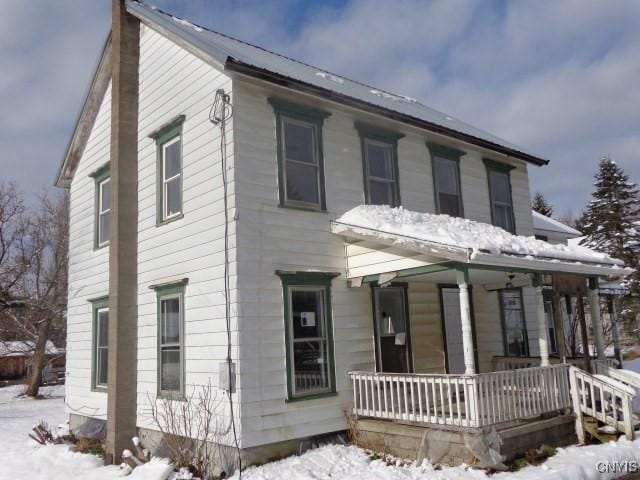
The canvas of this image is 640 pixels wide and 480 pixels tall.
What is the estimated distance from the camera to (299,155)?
10789 mm

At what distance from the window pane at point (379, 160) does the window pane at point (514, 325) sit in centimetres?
478

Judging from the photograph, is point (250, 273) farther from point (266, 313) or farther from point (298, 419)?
point (298, 419)

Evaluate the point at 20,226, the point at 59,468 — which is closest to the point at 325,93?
the point at 59,468

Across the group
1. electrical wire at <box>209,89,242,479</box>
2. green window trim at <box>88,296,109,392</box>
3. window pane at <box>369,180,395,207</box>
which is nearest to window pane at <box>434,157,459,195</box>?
window pane at <box>369,180,395,207</box>

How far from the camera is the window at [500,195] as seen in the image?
583 inches

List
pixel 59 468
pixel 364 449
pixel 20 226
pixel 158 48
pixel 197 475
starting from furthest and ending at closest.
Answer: pixel 20 226
pixel 158 48
pixel 59 468
pixel 364 449
pixel 197 475

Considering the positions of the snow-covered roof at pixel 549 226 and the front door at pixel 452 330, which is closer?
the front door at pixel 452 330

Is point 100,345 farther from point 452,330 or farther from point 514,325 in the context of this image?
point 514,325

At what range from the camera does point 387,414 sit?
9.58m

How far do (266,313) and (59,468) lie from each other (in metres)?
5.26

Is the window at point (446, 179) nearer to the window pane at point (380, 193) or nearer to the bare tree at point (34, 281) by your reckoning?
the window pane at point (380, 193)

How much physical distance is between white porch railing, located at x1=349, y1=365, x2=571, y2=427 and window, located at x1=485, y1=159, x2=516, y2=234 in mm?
5600

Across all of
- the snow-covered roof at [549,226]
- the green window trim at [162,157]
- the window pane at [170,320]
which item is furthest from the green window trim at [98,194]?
the snow-covered roof at [549,226]

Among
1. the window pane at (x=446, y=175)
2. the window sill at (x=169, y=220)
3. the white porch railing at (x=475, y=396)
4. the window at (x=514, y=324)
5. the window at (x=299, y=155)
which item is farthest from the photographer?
the window at (x=514, y=324)
